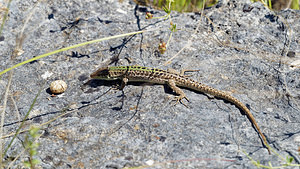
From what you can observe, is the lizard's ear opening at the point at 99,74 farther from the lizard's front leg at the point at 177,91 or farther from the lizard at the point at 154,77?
the lizard's front leg at the point at 177,91

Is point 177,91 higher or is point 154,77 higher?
point 154,77

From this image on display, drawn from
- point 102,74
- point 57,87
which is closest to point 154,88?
point 102,74

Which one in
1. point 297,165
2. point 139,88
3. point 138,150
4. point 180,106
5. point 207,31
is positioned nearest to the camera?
point 297,165

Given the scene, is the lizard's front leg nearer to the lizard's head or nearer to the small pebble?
the lizard's head

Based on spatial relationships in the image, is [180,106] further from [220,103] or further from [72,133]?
[72,133]

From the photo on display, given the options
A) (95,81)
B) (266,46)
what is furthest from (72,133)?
(266,46)

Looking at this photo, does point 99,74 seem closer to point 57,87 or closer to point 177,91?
point 57,87

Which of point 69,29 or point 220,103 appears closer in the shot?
point 220,103

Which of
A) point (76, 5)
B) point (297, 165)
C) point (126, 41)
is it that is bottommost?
point (297, 165)
